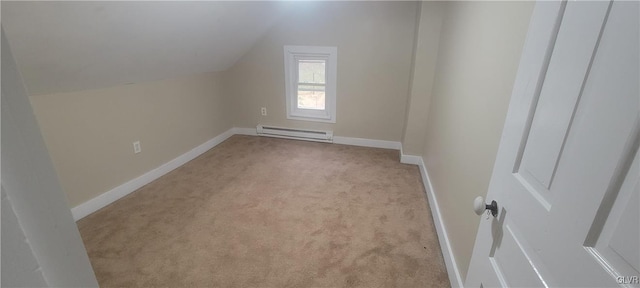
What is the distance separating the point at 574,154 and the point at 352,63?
307cm

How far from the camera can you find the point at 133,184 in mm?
2588

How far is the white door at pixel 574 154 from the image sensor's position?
433 millimetres

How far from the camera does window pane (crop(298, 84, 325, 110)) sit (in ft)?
12.3

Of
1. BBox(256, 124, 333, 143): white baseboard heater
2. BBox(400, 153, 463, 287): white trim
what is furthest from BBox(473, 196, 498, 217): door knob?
BBox(256, 124, 333, 143): white baseboard heater

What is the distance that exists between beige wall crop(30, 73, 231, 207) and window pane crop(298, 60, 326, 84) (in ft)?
4.08

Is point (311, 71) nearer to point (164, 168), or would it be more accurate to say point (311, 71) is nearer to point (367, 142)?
point (367, 142)

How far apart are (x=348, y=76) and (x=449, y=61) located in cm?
150

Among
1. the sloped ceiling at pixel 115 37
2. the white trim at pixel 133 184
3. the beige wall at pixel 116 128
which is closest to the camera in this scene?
the sloped ceiling at pixel 115 37

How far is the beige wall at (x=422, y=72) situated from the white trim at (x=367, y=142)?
0.46m

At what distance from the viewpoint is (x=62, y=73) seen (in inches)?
71.6

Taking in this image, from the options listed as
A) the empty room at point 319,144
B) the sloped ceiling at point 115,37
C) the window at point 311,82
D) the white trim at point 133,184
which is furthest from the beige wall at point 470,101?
the white trim at point 133,184

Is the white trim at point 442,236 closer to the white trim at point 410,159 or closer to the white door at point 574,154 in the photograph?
the white trim at point 410,159

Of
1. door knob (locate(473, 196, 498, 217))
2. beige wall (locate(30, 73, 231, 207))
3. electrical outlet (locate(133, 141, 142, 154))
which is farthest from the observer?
electrical outlet (locate(133, 141, 142, 154))

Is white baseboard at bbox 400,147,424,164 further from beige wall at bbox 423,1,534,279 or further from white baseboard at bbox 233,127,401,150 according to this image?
→ beige wall at bbox 423,1,534,279
